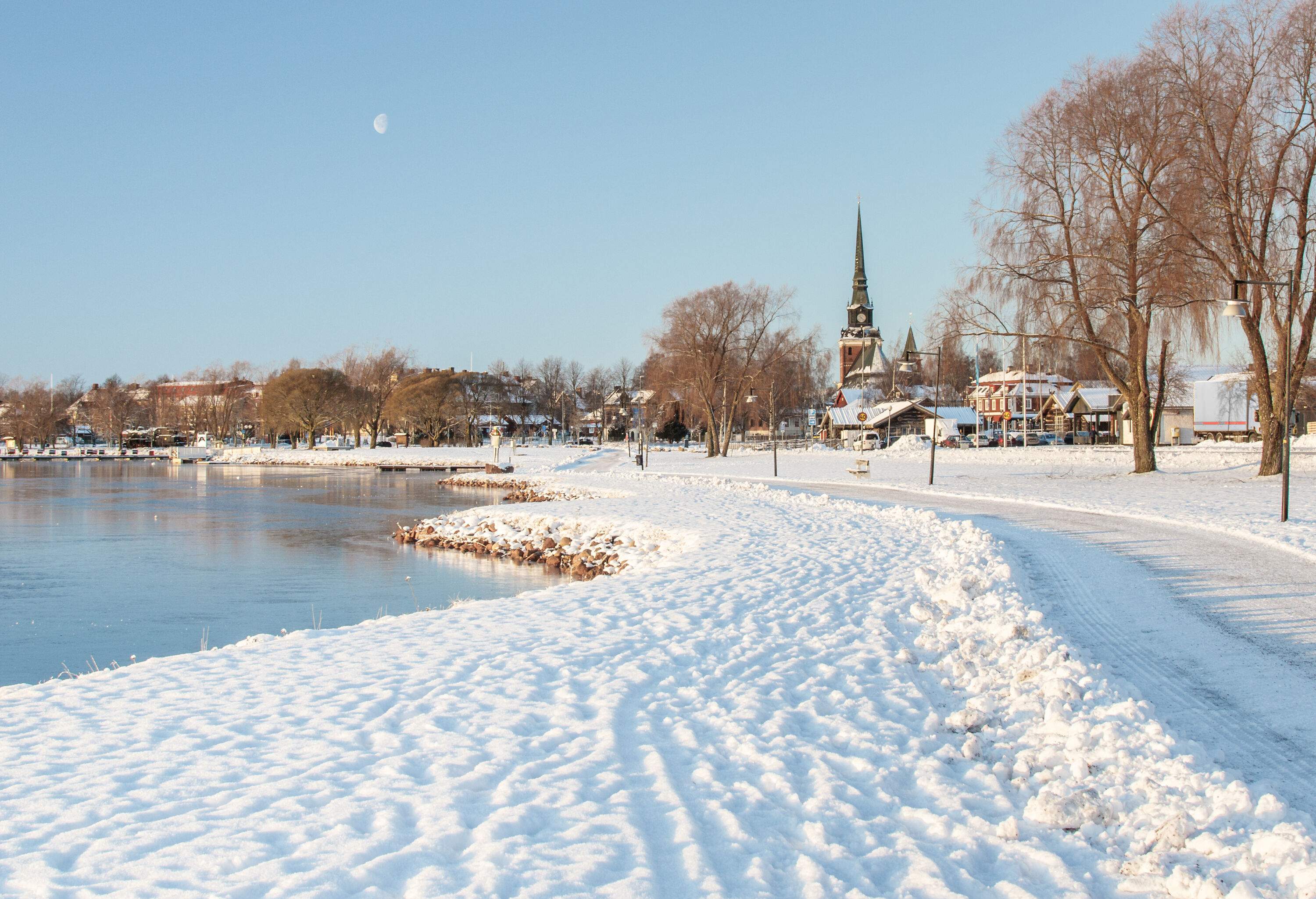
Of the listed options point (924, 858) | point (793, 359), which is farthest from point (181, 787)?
point (793, 359)

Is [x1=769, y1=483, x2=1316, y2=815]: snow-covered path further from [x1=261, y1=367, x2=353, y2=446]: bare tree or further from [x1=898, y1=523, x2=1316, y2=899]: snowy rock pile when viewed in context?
[x1=261, y1=367, x2=353, y2=446]: bare tree

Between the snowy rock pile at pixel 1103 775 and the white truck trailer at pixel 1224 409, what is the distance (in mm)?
64094

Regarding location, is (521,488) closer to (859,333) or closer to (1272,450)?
(1272,450)

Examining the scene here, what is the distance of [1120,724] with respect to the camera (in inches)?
234

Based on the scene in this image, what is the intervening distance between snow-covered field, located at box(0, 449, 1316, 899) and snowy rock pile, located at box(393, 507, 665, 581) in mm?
8709

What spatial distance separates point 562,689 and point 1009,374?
10346 centimetres

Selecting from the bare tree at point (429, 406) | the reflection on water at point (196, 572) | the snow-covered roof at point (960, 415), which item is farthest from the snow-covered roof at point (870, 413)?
the reflection on water at point (196, 572)

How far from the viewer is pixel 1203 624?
30.6 ft

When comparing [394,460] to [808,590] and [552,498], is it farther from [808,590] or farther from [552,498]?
[808,590]

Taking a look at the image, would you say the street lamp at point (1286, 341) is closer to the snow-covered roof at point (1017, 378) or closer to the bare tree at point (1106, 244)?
the bare tree at point (1106, 244)

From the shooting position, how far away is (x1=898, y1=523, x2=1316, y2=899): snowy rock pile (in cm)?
421

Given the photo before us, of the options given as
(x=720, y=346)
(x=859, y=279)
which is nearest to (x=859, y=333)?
(x=859, y=279)

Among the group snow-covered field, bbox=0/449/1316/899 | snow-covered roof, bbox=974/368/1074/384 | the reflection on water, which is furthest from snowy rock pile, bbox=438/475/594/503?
snow-covered roof, bbox=974/368/1074/384

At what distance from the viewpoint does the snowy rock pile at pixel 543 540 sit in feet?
62.0
